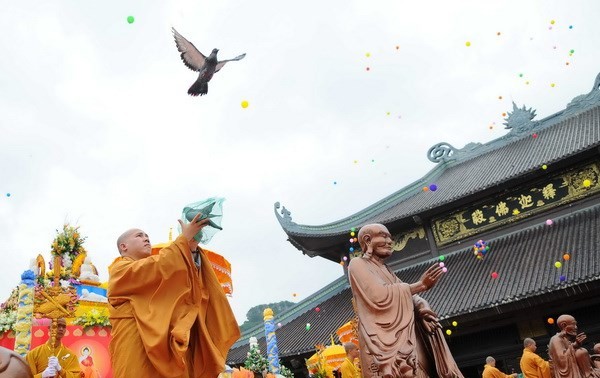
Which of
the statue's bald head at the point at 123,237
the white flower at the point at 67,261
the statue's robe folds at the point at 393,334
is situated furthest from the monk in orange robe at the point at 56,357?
the white flower at the point at 67,261

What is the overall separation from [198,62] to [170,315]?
148 inches

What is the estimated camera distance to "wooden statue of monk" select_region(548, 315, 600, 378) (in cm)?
508

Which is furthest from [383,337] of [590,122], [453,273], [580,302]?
[590,122]

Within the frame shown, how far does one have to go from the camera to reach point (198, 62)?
576 cm

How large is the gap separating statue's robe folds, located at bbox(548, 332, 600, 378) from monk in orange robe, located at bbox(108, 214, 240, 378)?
3.90 meters

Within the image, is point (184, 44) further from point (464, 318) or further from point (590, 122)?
point (590, 122)

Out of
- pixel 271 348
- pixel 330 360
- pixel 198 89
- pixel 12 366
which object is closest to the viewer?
pixel 12 366

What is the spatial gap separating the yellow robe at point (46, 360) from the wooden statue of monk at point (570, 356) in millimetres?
4964

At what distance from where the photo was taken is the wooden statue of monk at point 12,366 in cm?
228

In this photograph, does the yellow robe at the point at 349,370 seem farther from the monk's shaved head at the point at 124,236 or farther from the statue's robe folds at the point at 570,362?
the monk's shaved head at the point at 124,236

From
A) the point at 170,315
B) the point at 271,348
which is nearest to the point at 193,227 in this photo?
the point at 170,315

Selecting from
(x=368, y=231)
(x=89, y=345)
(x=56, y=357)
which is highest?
(x=89, y=345)

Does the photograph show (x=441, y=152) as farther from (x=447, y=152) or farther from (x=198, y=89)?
(x=198, y=89)

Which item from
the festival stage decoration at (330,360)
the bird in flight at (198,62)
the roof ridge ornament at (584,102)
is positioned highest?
the roof ridge ornament at (584,102)
